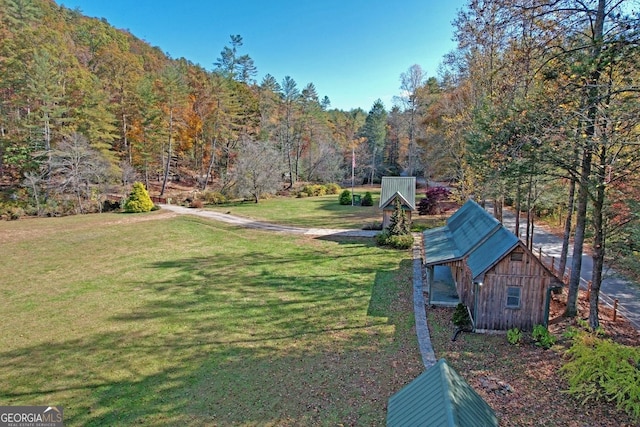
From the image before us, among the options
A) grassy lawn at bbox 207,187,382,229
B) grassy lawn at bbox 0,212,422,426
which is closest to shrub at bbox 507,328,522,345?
grassy lawn at bbox 0,212,422,426

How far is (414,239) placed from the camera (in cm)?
2195

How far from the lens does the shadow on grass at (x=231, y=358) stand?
7.63 metres

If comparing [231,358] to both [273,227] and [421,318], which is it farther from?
[273,227]

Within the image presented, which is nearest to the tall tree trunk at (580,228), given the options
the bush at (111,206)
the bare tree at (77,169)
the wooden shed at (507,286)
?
the wooden shed at (507,286)

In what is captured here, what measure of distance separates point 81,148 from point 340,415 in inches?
1268

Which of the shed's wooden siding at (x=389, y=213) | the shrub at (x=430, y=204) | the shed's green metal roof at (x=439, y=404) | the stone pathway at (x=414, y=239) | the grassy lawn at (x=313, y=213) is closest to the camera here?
the shed's green metal roof at (x=439, y=404)

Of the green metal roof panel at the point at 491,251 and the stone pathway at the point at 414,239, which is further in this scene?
the green metal roof panel at the point at 491,251

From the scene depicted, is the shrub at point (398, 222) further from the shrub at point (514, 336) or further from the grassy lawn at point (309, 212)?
the shrub at point (514, 336)

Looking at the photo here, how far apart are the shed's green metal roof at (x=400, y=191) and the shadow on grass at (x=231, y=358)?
7907mm

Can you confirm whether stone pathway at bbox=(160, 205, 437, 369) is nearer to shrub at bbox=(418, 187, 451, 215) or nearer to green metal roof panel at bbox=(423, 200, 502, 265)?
green metal roof panel at bbox=(423, 200, 502, 265)

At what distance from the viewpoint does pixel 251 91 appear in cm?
5272

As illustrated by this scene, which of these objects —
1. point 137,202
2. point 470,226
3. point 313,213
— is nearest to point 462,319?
point 470,226

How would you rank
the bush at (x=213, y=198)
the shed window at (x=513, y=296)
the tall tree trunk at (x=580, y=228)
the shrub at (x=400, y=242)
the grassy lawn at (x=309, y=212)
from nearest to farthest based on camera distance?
the tall tree trunk at (x=580, y=228)
the shed window at (x=513, y=296)
the shrub at (x=400, y=242)
the grassy lawn at (x=309, y=212)
the bush at (x=213, y=198)

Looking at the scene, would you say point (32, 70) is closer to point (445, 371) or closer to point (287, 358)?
point (287, 358)
